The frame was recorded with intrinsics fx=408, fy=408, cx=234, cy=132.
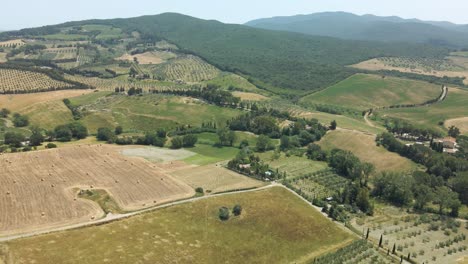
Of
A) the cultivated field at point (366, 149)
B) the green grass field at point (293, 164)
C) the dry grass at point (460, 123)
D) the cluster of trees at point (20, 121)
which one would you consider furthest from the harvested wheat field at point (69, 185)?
the dry grass at point (460, 123)

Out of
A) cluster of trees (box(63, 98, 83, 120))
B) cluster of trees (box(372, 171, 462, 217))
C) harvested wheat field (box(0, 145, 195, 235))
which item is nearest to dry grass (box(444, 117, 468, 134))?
cluster of trees (box(372, 171, 462, 217))

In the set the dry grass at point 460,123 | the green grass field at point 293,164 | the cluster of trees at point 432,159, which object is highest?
the cluster of trees at point 432,159

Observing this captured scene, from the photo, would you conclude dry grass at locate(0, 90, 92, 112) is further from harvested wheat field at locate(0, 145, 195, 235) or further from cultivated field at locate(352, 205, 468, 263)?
cultivated field at locate(352, 205, 468, 263)

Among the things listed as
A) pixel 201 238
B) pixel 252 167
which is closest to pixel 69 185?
pixel 201 238

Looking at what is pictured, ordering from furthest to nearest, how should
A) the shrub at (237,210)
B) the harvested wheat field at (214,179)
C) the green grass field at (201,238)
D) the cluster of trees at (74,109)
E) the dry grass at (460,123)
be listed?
the dry grass at (460,123) < the cluster of trees at (74,109) < the harvested wheat field at (214,179) < the shrub at (237,210) < the green grass field at (201,238)

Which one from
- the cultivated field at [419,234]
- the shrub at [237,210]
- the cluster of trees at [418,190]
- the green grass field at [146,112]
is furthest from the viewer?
the green grass field at [146,112]

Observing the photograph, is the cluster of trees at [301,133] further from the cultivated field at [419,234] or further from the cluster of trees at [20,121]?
the cluster of trees at [20,121]
